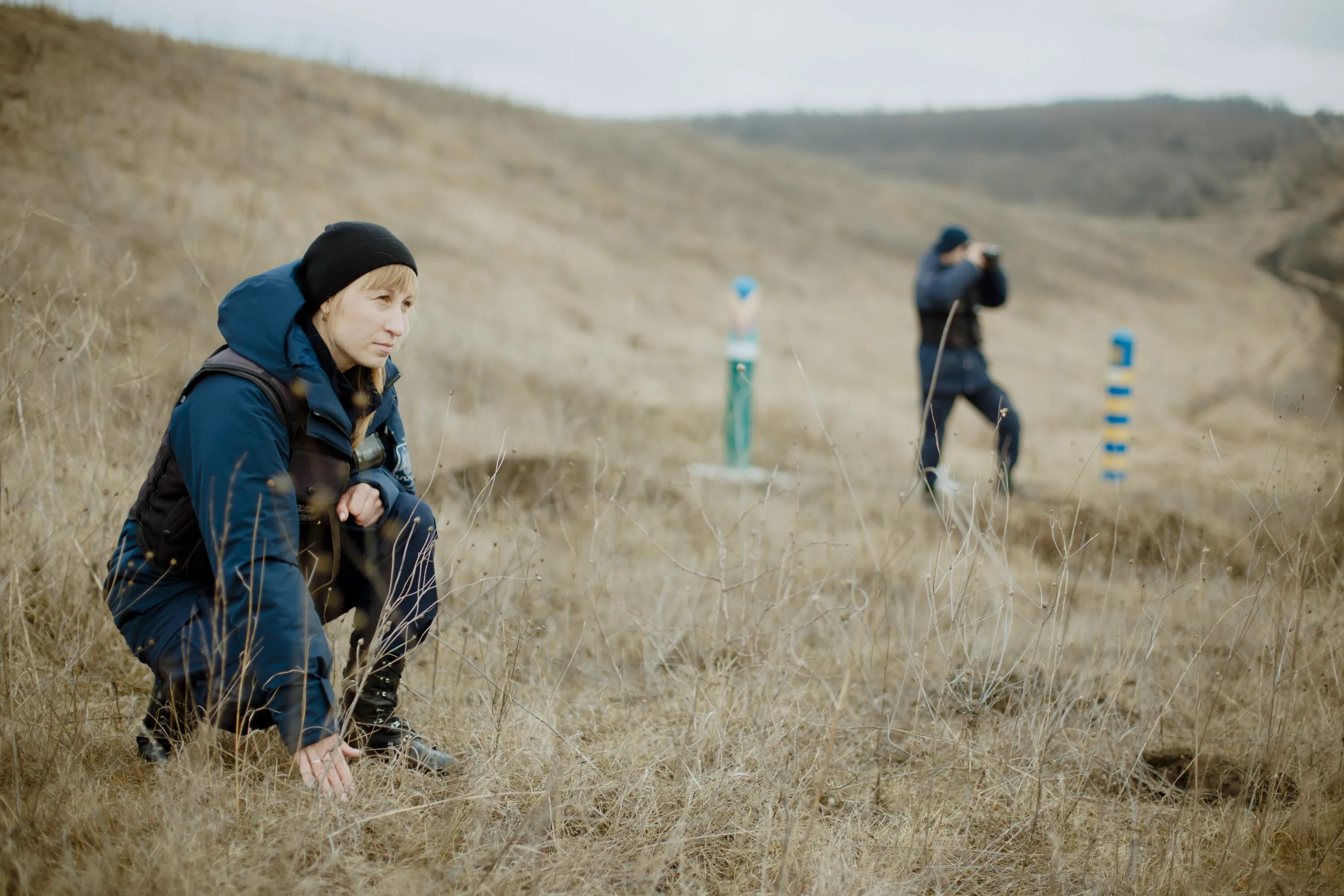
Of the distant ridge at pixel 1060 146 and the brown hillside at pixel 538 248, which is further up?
the distant ridge at pixel 1060 146

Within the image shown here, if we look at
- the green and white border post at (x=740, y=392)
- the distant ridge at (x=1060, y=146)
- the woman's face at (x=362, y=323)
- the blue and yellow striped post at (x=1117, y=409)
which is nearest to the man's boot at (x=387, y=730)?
the woman's face at (x=362, y=323)

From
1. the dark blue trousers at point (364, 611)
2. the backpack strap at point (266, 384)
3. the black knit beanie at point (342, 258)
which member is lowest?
the dark blue trousers at point (364, 611)

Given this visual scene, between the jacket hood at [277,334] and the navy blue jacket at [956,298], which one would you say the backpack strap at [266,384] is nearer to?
the jacket hood at [277,334]

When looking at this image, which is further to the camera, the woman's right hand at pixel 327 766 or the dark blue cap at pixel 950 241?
the dark blue cap at pixel 950 241

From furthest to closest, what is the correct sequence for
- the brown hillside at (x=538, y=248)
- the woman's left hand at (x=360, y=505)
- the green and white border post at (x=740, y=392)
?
the brown hillside at (x=538, y=248), the green and white border post at (x=740, y=392), the woman's left hand at (x=360, y=505)

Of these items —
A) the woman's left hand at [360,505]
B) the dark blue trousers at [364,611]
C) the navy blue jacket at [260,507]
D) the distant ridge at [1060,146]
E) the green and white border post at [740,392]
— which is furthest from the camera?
the distant ridge at [1060,146]

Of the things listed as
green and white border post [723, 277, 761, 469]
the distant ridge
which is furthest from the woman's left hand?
the distant ridge

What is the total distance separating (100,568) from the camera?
2820mm

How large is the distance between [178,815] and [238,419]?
29.1 inches

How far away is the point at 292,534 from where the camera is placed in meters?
1.86

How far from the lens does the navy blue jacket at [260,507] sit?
5.82ft

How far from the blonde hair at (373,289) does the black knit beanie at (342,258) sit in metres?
0.01

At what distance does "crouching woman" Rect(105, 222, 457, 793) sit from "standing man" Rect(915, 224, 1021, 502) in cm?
372

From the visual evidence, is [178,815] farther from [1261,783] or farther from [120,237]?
[120,237]
